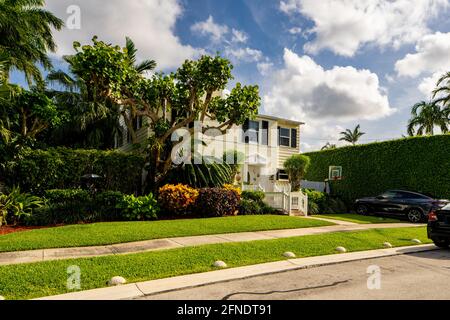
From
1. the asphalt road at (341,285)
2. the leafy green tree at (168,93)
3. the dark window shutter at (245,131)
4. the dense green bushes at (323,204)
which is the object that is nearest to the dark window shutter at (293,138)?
the dark window shutter at (245,131)

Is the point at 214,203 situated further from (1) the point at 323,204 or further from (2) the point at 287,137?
(2) the point at 287,137

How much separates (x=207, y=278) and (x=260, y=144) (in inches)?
661

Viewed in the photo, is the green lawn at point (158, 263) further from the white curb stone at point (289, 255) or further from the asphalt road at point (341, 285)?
the asphalt road at point (341, 285)

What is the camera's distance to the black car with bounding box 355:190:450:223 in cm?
1412

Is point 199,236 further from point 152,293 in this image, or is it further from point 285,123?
point 285,123

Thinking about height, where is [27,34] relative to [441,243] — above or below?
above

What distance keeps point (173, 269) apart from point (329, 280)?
2.65m

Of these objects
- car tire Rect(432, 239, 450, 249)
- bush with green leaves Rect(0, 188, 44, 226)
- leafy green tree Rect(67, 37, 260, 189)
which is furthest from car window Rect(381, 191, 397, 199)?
bush with green leaves Rect(0, 188, 44, 226)

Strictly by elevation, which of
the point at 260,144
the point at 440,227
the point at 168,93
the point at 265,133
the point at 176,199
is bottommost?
the point at 440,227

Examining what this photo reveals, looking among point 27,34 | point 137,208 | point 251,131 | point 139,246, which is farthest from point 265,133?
point 139,246

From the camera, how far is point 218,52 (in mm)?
12781

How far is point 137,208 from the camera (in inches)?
464

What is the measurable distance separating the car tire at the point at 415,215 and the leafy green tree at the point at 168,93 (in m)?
8.21

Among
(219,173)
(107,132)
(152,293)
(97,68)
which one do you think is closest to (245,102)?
(219,173)
